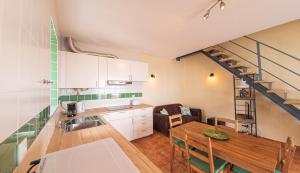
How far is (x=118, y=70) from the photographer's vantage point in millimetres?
2979

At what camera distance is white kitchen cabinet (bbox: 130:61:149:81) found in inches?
127

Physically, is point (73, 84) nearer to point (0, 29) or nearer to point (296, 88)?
point (0, 29)

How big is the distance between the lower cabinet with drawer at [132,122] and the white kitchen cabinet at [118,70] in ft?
2.90

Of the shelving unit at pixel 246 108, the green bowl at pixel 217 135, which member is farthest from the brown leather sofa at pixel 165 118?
the green bowl at pixel 217 135

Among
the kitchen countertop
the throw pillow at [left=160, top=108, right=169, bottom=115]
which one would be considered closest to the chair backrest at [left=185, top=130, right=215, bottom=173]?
the kitchen countertop

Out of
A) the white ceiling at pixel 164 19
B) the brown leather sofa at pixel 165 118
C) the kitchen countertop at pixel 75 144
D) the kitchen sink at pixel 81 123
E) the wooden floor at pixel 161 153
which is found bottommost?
the wooden floor at pixel 161 153

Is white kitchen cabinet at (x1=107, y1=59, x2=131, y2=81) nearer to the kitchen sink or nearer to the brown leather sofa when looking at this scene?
the kitchen sink

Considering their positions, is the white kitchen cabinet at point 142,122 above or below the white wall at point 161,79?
below

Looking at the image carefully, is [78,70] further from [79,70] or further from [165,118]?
[165,118]

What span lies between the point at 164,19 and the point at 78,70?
6.55 feet

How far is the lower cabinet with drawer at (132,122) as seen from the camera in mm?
2672

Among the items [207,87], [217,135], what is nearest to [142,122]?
[217,135]

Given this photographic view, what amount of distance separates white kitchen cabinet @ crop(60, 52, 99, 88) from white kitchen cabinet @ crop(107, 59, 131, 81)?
30cm

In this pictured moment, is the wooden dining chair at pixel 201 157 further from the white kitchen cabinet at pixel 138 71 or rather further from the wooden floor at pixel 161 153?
the white kitchen cabinet at pixel 138 71
